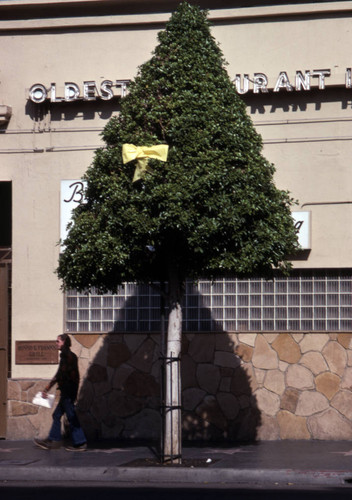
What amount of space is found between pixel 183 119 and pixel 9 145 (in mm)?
5229

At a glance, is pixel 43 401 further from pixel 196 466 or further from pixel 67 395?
pixel 196 466

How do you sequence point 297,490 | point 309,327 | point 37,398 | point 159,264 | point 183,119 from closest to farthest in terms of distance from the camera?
point 297,490, point 183,119, point 159,264, point 37,398, point 309,327

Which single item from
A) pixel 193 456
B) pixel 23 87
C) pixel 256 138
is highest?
pixel 23 87

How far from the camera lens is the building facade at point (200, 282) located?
1598 centimetres

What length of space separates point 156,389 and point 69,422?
1.80m

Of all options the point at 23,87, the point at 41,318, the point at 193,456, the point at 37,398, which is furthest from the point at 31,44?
the point at 193,456

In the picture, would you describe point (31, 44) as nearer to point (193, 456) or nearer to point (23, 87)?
point (23, 87)

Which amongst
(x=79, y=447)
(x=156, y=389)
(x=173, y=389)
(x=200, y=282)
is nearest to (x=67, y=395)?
(x=79, y=447)

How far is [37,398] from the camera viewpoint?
49.2 feet

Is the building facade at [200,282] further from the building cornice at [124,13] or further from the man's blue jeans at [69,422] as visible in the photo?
the man's blue jeans at [69,422]

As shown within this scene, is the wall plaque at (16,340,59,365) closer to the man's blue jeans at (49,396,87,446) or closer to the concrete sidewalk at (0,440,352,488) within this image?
the man's blue jeans at (49,396,87,446)

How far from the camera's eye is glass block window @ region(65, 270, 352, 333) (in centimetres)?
1614

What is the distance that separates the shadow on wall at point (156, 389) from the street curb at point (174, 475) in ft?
11.1

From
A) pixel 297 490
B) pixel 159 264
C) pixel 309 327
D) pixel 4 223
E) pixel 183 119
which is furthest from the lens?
pixel 4 223
